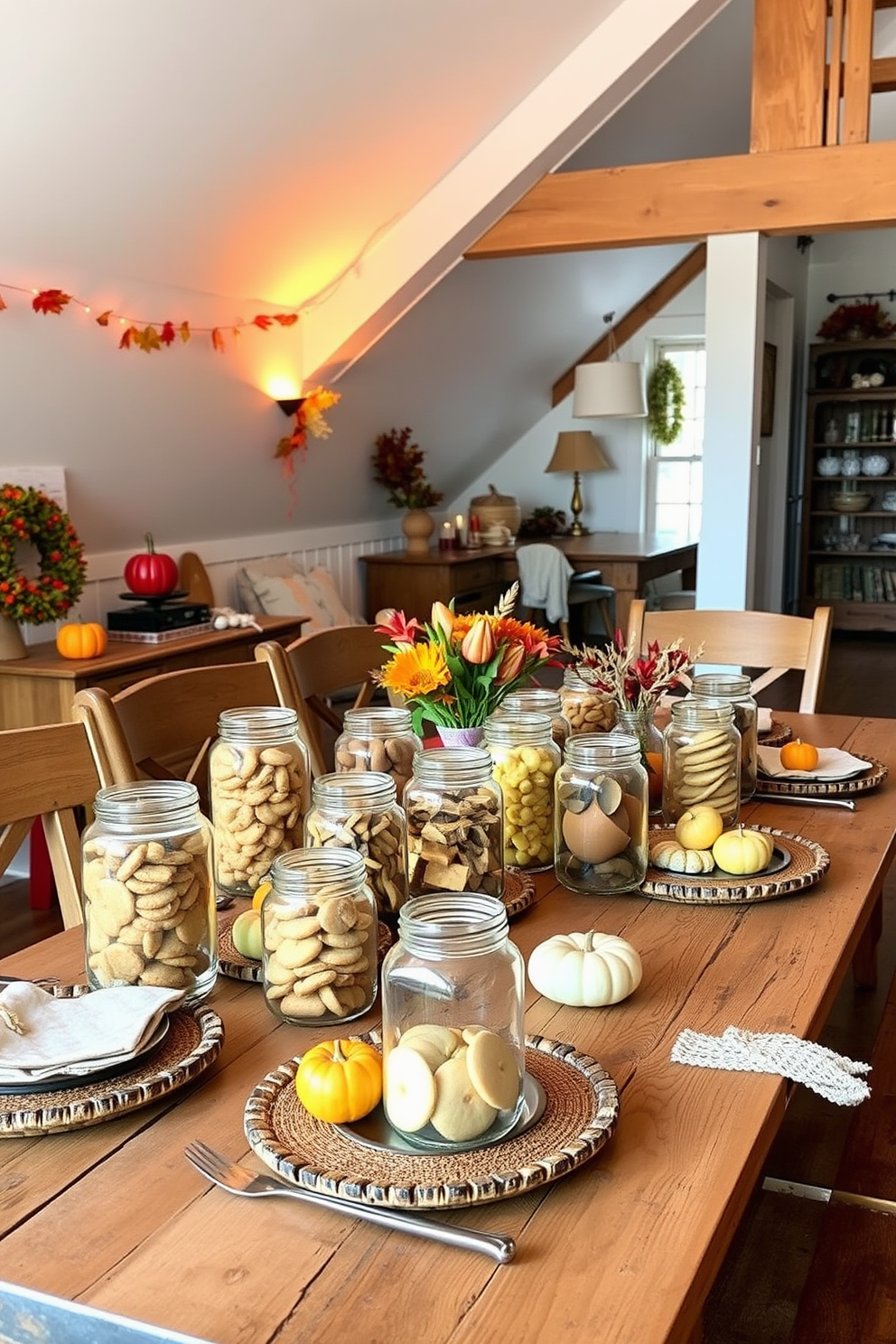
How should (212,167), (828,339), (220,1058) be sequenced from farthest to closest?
1. (828,339)
2. (212,167)
3. (220,1058)

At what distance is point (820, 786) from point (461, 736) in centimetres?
66

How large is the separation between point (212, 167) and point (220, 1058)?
127 inches

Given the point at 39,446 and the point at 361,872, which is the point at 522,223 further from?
the point at 361,872

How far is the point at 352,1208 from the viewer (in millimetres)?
894

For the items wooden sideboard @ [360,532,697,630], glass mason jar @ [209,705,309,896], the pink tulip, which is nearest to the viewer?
glass mason jar @ [209,705,309,896]

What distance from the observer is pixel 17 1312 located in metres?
0.83

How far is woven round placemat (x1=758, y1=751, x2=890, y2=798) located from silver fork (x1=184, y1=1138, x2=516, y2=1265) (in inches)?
49.0

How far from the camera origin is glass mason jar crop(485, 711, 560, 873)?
1.60 meters

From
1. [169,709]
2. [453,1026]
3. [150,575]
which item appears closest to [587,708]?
[169,709]

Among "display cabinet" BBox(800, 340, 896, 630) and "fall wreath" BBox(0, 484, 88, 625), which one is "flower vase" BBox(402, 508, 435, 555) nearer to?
"fall wreath" BBox(0, 484, 88, 625)

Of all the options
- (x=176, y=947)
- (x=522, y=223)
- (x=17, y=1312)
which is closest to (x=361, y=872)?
(x=176, y=947)

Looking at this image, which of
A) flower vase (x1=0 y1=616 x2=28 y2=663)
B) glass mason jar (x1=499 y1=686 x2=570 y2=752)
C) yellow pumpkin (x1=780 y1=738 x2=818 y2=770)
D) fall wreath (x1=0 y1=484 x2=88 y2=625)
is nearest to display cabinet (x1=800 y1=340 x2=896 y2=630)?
fall wreath (x1=0 y1=484 x2=88 y2=625)

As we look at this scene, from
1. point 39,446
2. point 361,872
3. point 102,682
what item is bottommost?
point 102,682

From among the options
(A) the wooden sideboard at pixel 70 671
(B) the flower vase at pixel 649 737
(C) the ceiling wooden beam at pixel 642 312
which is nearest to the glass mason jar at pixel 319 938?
(B) the flower vase at pixel 649 737
